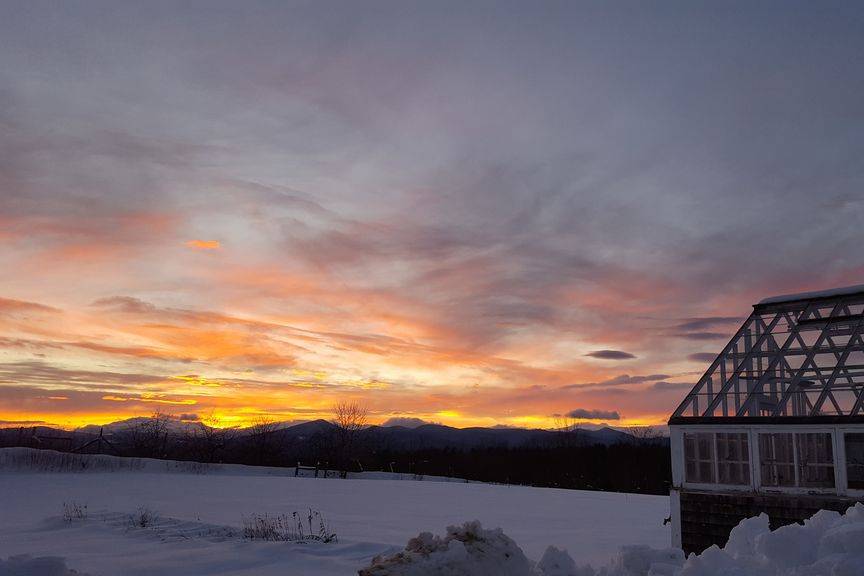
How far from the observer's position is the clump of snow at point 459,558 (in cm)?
619

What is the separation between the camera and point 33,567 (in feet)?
27.1

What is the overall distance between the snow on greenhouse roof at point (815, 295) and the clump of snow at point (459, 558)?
578 inches

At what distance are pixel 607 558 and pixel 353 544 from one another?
18.2 ft

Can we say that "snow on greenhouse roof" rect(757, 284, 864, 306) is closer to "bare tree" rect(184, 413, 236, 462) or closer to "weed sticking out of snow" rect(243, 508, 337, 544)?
"weed sticking out of snow" rect(243, 508, 337, 544)

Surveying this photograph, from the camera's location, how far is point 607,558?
49.0 ft

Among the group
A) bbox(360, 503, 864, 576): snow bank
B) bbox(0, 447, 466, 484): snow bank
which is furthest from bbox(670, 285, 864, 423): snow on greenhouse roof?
bbox(0, 447, 466, 484): snow bank

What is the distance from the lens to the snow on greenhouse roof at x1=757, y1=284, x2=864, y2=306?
17.7 metres

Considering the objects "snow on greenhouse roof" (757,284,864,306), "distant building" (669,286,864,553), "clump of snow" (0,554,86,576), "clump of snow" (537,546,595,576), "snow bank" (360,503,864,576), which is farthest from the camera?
"snow on greenhouse roof" (757,284,864,306)

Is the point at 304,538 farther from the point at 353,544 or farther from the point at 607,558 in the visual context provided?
the point at 607,558

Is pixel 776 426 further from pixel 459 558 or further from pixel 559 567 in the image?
pixel 459 558

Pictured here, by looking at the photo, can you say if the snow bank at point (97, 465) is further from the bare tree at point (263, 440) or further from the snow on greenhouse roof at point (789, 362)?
the snow on greenhouse roof at point (789, 362)

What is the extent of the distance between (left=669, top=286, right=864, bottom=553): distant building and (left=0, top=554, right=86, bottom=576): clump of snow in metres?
12.4

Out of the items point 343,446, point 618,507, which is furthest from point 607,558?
point 343,446

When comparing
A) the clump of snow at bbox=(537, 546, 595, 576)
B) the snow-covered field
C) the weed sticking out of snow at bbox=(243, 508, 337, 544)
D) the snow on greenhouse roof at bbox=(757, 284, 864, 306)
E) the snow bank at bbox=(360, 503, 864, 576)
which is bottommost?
the snow-covered field
